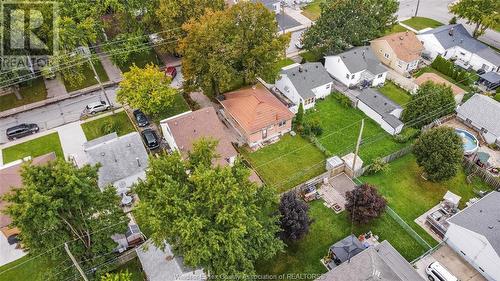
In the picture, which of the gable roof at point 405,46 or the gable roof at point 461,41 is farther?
the gable roof at point 461,41

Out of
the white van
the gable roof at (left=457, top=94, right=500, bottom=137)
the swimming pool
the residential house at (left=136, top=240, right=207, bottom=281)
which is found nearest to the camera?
the residential house at (left=136, top=240, right=207, bottom=281)

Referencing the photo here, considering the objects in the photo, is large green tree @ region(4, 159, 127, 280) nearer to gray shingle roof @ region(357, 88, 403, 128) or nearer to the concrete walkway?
the concrete walkway

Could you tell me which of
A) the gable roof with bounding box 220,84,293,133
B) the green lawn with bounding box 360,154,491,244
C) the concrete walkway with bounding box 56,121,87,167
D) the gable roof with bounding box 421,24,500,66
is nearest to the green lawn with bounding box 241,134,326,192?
the gable roof with bounding box 220,84,293,133

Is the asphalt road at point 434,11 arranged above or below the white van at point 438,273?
above

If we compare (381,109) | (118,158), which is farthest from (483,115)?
(118,158)

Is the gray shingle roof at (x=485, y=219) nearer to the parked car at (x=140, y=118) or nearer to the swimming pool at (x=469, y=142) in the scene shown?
the swimming pool at (x=469, y=142)

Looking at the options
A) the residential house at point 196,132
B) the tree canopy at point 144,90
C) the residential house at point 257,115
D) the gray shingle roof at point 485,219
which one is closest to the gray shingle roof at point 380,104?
the residential house at point 257,115

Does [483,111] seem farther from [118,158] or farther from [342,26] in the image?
[118,158]
